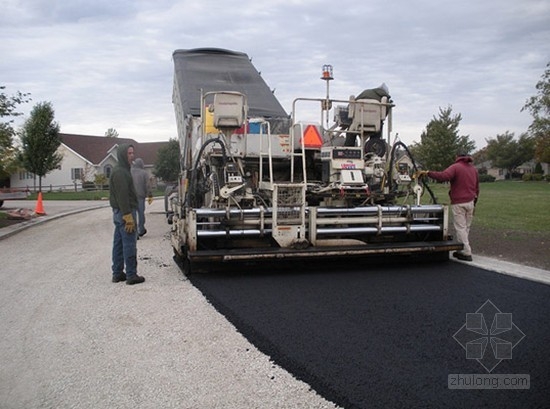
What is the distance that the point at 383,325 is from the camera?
432 cm

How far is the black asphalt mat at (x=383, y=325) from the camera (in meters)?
3.12

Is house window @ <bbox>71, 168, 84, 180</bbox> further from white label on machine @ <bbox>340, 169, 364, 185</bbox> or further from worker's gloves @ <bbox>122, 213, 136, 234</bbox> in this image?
white label on machine @ <bbox>340, 169, 364, 185</bbox>

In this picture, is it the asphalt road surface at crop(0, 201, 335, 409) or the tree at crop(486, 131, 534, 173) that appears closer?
the asphalt road surface at crop(0, 201, 335, 409)

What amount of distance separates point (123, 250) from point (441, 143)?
1273 inches

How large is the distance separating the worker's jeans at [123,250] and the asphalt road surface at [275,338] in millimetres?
241

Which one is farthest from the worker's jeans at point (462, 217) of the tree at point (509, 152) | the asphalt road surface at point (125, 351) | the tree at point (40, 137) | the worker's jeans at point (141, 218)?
the tree at point (509, 152)

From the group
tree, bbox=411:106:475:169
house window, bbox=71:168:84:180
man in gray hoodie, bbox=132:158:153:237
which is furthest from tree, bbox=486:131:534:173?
man in gray hoodie, bbox=132:158:153:237

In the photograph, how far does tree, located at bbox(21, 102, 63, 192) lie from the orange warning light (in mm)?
26058

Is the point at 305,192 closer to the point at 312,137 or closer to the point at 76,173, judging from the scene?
the point at 312,137

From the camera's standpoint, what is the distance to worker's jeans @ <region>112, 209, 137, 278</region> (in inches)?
248

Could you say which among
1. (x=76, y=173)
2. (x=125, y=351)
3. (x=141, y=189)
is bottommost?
(x=125, y=351)

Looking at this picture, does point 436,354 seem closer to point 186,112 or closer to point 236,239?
point 236,239

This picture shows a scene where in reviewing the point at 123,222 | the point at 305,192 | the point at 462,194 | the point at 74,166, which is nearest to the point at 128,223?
the point at 123,222

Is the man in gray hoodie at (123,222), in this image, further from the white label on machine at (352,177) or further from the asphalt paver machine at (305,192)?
→ the white label on machine at (352,177)
